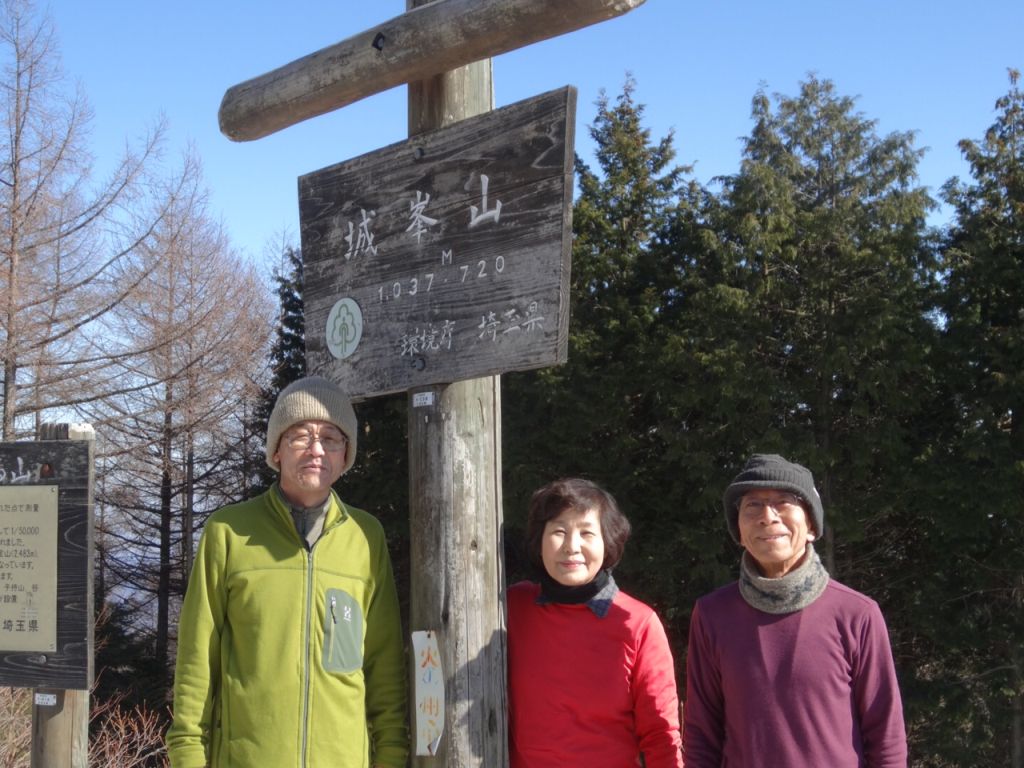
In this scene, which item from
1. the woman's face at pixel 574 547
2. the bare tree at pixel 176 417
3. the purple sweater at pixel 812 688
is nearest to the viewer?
the purple sweater at pixel 812 688

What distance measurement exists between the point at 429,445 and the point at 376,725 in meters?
0.78

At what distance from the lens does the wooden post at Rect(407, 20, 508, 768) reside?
2.69m

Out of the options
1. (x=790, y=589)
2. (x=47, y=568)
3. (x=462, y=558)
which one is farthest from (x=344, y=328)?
(x=790, y=589)

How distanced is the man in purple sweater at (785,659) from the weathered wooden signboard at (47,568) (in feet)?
6.71

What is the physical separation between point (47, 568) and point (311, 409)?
1284 mm

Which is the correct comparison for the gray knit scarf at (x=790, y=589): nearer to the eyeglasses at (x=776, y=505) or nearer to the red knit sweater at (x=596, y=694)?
the eyeglasses at (x=776, y=505)

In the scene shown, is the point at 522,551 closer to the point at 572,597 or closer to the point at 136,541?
the point at 572,597

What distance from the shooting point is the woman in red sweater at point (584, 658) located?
8.61 ft

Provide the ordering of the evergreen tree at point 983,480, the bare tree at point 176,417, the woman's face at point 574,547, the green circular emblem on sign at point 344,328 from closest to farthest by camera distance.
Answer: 1. the woman's face at point 574,547
2. the green circular emblem on sign at point 344,328
3. the evergreen tree at point 983,480
4. the bare tree at point 176,417

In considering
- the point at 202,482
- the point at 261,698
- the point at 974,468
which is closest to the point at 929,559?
the point at 974,468

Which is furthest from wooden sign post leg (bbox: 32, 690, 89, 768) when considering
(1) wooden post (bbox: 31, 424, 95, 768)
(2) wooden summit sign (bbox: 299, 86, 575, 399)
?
(2) wooden summit sign (bbox: 299, 86, 575, 399)

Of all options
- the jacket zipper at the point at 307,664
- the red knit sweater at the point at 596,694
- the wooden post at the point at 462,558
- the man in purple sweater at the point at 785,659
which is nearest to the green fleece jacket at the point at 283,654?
the jacket zipper at the point at 307,664

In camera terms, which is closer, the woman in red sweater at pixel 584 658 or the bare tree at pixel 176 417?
the woman in red sweater at pixel 584 658

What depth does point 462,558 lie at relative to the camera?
108 inches
